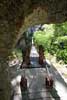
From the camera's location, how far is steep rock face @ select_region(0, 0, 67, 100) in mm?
4078

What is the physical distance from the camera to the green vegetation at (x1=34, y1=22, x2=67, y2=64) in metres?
11.6

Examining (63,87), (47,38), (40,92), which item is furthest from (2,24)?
(47,38)

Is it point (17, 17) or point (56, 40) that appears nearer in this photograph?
point (17, 17)

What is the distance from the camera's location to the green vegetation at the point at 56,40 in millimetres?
11555

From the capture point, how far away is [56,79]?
934cm

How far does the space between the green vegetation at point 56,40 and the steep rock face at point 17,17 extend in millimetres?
5281

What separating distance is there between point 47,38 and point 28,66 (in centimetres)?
491

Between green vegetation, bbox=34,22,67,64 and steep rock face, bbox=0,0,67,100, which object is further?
green vegetation, bbox=34,22,67,64

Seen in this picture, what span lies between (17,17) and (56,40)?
8692 millimetres

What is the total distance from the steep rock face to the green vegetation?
17.3 ft

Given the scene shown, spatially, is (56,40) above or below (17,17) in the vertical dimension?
below

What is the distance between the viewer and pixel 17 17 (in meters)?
4.16

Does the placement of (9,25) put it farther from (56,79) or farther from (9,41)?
(56,79)

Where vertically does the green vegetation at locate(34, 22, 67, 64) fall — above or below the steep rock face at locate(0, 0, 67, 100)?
below
